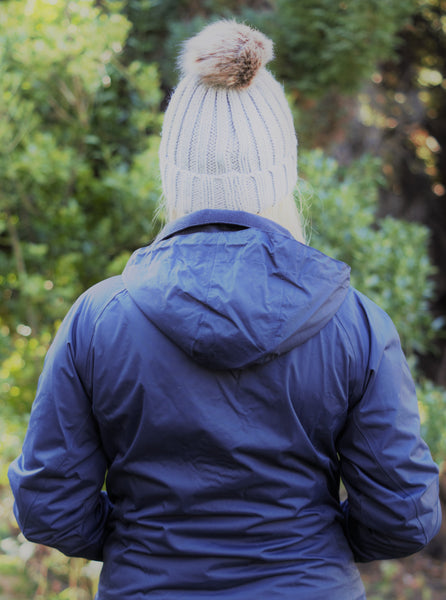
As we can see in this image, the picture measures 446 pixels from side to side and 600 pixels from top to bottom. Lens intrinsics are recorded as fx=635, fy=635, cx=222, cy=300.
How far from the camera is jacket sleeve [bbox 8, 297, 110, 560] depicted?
1.38 m

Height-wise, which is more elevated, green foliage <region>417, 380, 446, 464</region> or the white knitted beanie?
the white knitted beanie

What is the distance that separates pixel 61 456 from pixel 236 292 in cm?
56

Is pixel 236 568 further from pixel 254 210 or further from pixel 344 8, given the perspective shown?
pixel 344 8

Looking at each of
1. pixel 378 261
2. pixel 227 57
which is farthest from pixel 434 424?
pixel 227 57

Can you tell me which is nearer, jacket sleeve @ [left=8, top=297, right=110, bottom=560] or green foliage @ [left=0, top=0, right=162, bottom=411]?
jacket sleeve @ [left=8, top=297, right=110, bottom=560]

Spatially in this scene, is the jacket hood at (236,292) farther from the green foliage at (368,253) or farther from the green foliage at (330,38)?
the green foliage at (330,38)

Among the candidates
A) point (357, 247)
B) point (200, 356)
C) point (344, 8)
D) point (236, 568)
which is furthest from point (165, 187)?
point (344, 8)

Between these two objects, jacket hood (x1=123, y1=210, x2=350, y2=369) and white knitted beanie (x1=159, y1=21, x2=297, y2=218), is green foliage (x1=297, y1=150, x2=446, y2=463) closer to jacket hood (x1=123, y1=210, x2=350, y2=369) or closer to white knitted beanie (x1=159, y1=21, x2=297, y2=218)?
white knitted beanie (x1=159, y1=21, x2=297, y2=218)

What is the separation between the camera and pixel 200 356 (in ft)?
4.17

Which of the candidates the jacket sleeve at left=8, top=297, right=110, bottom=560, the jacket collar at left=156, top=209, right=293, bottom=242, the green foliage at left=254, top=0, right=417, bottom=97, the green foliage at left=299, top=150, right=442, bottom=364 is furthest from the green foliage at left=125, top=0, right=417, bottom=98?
the jacket sleeve at left=8, top=297, right=110, bottom=560

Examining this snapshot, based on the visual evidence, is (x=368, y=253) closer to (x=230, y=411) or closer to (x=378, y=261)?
(x=378, y=261)

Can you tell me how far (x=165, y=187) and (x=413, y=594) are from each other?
4.22m

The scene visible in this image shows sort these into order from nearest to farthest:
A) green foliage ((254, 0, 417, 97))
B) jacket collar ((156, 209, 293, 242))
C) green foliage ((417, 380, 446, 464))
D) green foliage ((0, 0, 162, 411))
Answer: jacket collar ((156, 209, 293, 242)), green foliage ((417, 380, 446, 464)), green foliage ((0, 0, 162, 411)), green foliage ((254, 0, 417, 97))

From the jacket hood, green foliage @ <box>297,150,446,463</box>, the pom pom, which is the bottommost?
green foliage @ <box>297,150,446,463</box>
